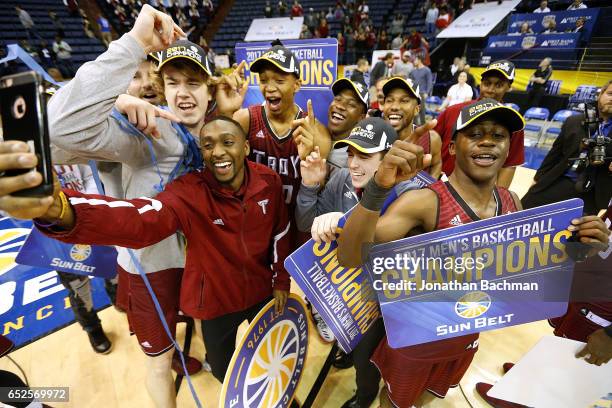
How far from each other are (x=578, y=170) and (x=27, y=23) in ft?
58.0

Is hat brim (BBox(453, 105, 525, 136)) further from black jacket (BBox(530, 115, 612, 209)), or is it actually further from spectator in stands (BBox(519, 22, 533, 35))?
spectator in stands (BBox(519, 22, 533, 35))

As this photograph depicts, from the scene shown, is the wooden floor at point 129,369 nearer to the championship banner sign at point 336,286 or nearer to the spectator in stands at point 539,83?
the championship banner sign at point 336,286

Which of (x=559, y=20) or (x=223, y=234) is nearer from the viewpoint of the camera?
(x=223, y=234)

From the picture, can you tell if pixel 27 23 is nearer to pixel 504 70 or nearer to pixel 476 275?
pixel 504 70

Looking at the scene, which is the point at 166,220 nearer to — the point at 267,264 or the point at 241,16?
the point at 267,264

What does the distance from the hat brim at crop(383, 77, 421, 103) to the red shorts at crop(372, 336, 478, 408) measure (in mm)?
1893

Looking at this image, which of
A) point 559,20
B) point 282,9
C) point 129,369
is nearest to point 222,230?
point 129,369

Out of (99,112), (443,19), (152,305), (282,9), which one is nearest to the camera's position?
(99,112)

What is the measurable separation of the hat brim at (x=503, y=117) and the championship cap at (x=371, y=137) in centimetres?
35

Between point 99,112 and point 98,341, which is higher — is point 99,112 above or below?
above

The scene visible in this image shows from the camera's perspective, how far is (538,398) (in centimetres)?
178

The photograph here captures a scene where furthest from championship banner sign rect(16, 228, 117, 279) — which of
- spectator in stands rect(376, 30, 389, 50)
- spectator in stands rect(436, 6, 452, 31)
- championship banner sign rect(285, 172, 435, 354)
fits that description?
spectator in stands rect(436, 6, 452, 31)

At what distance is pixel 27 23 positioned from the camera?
12.0m

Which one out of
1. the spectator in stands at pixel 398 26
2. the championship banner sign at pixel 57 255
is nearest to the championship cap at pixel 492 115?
the championship banner sign at pixel 57 255
